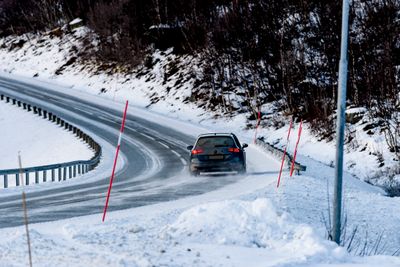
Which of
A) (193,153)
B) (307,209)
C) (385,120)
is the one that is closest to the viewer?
(307,209)

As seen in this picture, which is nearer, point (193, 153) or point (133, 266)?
point (133, 266)

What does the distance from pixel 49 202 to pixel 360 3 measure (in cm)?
3559

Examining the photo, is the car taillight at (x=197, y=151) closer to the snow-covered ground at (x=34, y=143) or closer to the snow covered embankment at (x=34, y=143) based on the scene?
the snow-covered ground at (x=34, y=143)

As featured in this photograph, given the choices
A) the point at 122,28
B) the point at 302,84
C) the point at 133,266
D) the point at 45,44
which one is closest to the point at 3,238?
the point at 133,266

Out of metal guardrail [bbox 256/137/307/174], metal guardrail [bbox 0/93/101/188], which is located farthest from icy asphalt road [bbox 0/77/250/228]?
metal guardrail [bbox 256/137/307/174]

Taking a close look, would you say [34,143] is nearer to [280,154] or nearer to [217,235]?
[280,154]

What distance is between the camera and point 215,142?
20578mm

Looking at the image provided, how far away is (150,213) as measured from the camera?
12.1 metres

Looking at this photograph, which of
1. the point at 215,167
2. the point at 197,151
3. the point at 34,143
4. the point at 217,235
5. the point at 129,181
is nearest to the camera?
the point at 217,235

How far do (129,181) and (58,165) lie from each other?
12.6ft

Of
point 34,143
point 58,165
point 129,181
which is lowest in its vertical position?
point 34,143

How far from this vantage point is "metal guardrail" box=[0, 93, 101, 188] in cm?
2148

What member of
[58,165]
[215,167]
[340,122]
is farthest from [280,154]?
[340,122]

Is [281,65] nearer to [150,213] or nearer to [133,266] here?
[150,213]
